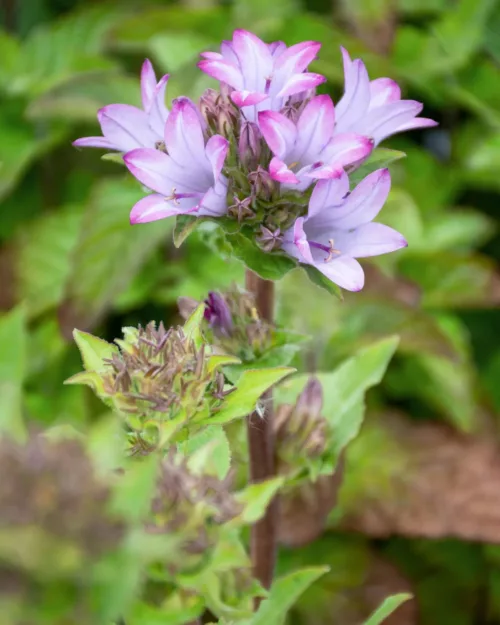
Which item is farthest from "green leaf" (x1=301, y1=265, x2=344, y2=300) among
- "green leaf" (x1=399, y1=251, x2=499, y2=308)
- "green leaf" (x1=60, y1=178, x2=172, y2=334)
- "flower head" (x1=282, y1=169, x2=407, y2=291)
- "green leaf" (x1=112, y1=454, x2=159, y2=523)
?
"green leaf" (x1=399, y1=251, x2=499, y2=308)

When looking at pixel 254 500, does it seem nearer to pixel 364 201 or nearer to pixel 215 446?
pixel 215 446

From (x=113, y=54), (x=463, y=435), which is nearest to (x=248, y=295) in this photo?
(x=463, y=435)

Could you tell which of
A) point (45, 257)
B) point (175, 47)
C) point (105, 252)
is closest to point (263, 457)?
point (105, 252)

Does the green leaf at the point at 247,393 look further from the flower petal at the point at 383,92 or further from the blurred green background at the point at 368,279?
the blurred green background at the point at 368,279

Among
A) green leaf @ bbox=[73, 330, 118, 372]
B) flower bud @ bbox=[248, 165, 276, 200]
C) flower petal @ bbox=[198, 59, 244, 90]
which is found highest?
flower petal @ bbox=[198, 59, 244, 90]

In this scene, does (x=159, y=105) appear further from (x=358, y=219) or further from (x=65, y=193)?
(x=65, y=193)

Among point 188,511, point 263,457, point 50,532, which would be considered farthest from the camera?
point 263,457

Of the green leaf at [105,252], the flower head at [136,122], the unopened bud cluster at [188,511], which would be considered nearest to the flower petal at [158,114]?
the flower head at [136,122]

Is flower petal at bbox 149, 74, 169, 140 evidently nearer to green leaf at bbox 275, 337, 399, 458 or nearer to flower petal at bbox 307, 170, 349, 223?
flower petal at bbox 307, 170, 349, 223
